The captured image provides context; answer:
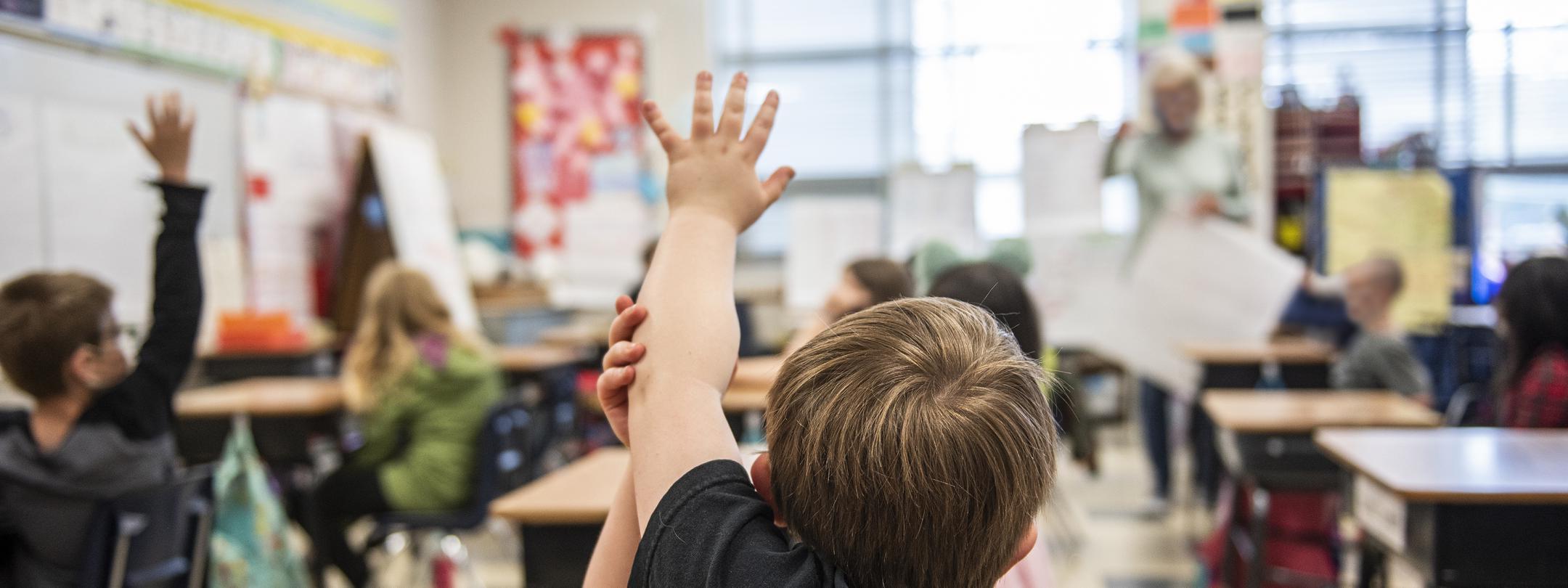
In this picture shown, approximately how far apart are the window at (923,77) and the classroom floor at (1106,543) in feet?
8.16

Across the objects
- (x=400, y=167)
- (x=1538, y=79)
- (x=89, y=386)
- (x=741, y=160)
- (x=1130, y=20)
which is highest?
(x=1130, y=20)

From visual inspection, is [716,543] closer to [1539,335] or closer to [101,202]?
[1539,335]

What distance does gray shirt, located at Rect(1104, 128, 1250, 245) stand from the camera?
410 centimetres

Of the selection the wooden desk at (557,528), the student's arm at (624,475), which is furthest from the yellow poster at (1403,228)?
the student's arm at (624,475)

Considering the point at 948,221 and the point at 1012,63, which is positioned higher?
the point at 1012,63

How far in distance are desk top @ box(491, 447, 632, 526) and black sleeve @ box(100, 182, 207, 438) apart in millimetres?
670

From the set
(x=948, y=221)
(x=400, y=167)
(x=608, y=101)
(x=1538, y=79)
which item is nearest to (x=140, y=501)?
(x=948, y=221)

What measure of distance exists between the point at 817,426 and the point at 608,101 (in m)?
6.69

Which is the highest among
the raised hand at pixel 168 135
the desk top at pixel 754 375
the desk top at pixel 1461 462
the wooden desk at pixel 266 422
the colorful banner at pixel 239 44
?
the colorful banner at pixel 239 44

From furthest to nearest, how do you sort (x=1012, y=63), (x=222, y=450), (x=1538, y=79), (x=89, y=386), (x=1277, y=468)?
(x=1012, y=63), (x=1538, y=79), (x=222, y=450), (x=1277, y=468), (x=89, y=386)

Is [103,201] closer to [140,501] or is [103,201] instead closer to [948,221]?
[140,501]

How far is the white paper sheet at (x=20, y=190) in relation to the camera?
372 cm

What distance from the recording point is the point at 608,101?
23.4 feet

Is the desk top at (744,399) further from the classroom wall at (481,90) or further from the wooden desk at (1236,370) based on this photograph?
the classroom wall at (481,90)
